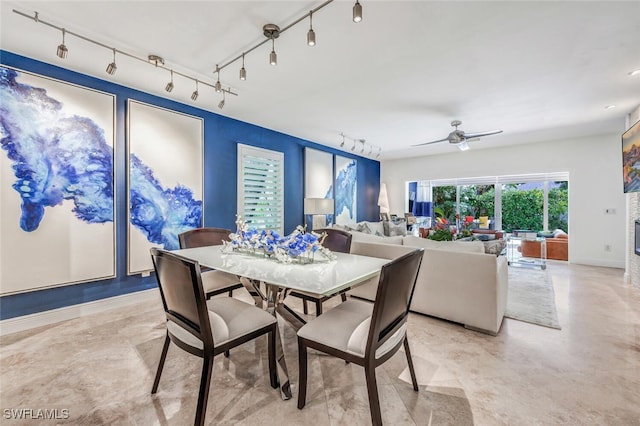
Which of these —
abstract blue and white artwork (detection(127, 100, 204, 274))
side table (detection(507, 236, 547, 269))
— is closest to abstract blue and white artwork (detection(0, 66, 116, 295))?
abstract blue and white artwork (detection(127, 100, 204, 274))

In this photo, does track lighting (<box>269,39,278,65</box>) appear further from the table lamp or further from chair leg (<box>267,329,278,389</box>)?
the table lamp

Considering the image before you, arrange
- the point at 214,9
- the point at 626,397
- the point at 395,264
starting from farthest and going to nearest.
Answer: the point at 214,9 → the point at 626,397 → the point at 395,264

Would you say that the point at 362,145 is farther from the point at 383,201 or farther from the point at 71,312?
the point at 71,312

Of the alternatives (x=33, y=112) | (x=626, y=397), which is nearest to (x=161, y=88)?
(x=33, y=112)

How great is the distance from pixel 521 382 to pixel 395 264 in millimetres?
1412

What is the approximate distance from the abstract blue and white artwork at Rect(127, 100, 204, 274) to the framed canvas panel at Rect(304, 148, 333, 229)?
210cm

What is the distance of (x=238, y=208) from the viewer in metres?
4.19

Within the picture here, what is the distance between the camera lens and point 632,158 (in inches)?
134

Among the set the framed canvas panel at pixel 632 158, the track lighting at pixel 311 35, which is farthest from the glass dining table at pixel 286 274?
the framed canvas panel at pixel 632 158

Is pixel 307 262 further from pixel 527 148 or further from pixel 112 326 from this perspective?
pixel 527 148

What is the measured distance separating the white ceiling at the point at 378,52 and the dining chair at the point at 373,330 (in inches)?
69.6

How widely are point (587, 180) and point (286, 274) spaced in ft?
21.2

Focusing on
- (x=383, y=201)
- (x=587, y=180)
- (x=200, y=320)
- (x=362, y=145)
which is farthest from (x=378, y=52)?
(x=587, y=180)

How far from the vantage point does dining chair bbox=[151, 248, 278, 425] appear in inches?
49.8
